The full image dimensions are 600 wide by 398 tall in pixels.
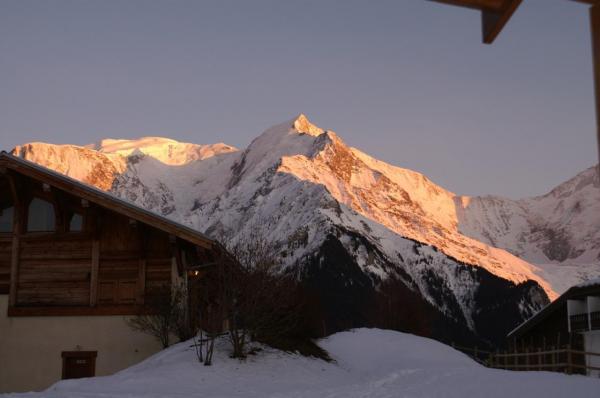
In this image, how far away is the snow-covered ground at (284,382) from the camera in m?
18.4

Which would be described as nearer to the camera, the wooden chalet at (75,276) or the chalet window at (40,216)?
the wooden chalet at (75,276)

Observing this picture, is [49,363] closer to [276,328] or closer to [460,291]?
[276,328]

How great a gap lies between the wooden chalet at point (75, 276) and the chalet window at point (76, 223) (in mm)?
30

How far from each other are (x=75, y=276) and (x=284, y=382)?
23.6 feet

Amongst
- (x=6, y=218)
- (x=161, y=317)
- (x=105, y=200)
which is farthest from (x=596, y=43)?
(x=6, y=218)

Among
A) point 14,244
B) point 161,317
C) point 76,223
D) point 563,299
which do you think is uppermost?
point 76,223

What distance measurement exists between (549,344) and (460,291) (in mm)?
131362

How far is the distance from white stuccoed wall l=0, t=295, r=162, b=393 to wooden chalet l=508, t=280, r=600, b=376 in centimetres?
2071

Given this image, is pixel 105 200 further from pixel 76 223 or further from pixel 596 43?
pixel 596 43

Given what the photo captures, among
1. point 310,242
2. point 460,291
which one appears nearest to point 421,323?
point 310,242

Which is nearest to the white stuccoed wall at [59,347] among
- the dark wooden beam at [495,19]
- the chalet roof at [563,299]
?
the dark wooden beam at [495,19]

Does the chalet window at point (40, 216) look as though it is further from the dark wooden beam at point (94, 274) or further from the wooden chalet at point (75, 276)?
the dark wooden beam at point (94, 274)

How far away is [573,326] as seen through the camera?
140 ft

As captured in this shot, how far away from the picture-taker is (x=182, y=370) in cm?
2062
